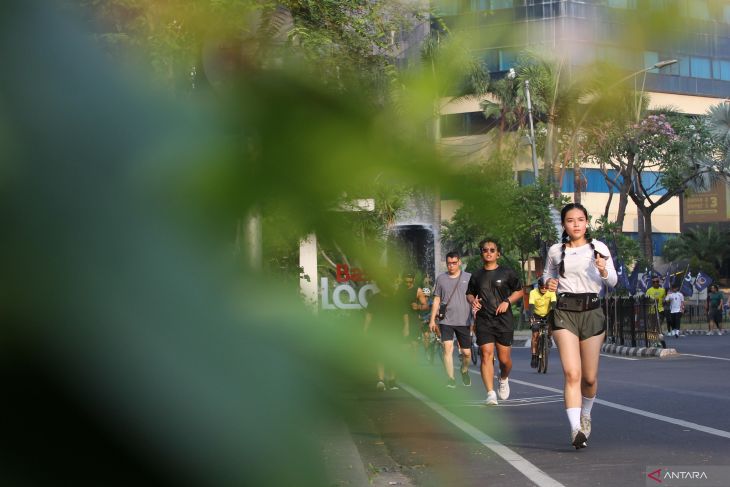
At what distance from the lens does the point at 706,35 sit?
713 millimetres

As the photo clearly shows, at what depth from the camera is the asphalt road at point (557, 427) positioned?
0.99 m

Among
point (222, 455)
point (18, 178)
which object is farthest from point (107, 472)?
point (18, 178)

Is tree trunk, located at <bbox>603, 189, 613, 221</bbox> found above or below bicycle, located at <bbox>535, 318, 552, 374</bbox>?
above

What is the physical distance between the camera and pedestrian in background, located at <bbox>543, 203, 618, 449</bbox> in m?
7.89

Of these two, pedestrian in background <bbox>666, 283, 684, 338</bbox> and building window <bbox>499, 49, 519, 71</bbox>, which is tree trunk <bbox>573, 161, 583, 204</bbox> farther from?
pedestrian in background <bbox>666, 283, 684, 338</bbox>

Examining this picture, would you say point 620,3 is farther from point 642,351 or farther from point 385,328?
point 642,351

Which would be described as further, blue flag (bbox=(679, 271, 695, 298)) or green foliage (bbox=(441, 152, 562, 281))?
blue flag (bbox=(679, 271, 695, 298))

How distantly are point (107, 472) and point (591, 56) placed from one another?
1.29ft

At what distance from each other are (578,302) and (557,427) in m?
1.82

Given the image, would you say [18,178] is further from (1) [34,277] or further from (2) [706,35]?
(2) [706,35]

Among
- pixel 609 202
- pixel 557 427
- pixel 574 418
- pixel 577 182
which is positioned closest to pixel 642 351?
pixel 557 427

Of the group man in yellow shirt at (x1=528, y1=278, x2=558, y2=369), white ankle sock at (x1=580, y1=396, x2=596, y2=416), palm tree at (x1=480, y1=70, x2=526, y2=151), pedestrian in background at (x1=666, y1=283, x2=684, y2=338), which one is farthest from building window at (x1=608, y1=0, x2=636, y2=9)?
pedestrian in background at (x1=666, y1=283, x2=684, y2=338)

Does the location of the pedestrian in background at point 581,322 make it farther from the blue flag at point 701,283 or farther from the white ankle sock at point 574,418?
the blue flag at point 701,283

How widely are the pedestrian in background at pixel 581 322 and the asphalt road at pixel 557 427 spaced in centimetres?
31
